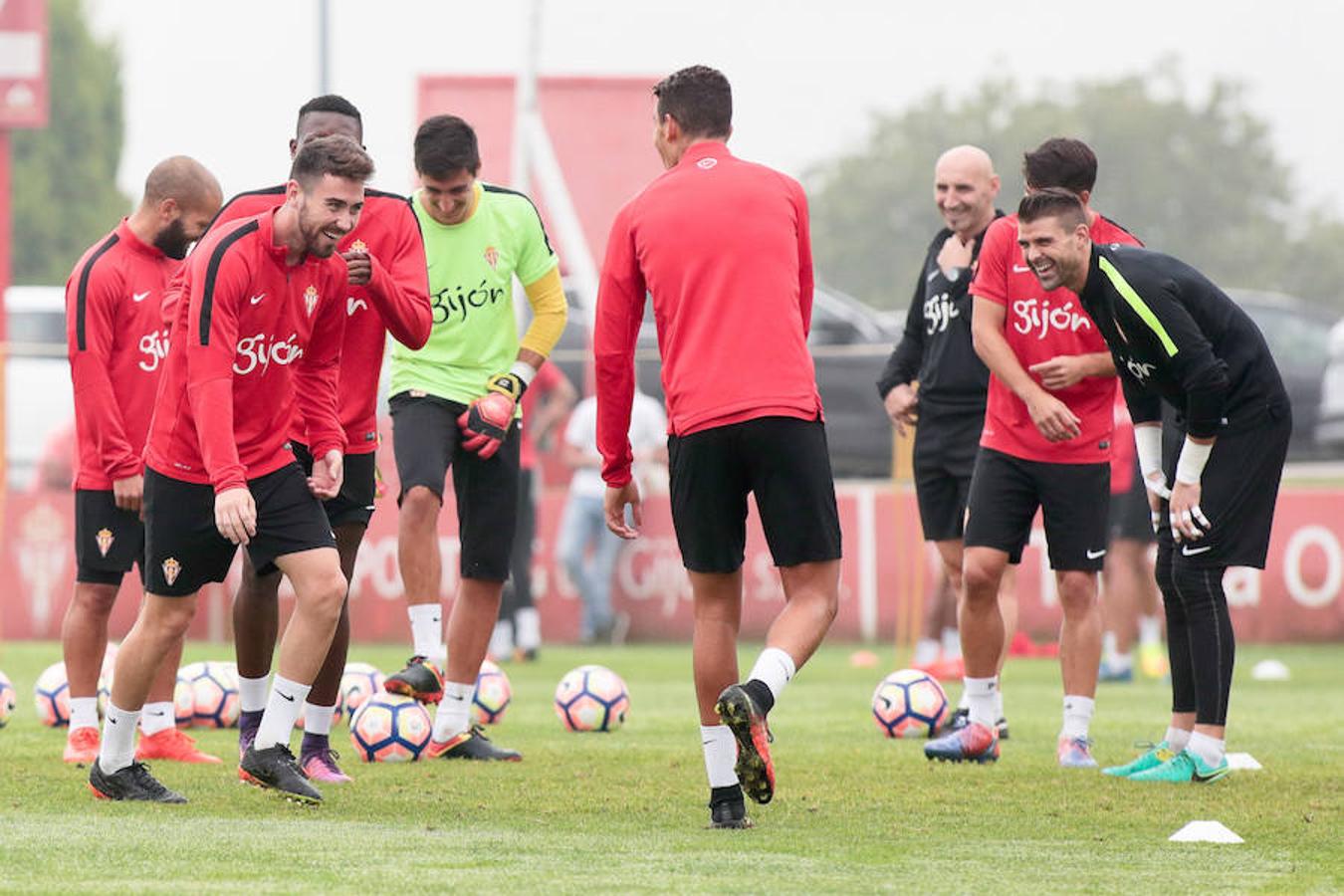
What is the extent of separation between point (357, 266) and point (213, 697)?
3.44m

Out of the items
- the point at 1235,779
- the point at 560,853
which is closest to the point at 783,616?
the point at 560,853

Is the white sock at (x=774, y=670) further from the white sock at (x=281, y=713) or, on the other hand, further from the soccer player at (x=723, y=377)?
the white sock at (x=281, y=713)

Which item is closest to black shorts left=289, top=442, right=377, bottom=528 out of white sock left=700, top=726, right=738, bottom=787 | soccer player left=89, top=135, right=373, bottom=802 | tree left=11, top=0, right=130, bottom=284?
soccer player left=89, top=135, right=373, bottom=802

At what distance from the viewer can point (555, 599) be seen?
59.1 feet

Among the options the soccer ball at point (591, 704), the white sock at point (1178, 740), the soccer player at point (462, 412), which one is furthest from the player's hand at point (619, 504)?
the soccer ball at point (591, 704)

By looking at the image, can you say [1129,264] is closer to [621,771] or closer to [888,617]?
[621,771]

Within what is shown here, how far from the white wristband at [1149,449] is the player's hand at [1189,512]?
364 mm

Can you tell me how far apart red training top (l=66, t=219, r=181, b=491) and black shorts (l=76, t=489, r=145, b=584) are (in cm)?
7

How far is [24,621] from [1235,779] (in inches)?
483

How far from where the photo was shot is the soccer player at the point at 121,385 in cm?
797

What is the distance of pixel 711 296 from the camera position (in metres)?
6.38

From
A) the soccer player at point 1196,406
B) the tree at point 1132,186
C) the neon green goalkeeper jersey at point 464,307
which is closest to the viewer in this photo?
the soccer player at point 1196,406

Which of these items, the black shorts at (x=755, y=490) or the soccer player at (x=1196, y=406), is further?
the soccer player at (x=1196, y=406)

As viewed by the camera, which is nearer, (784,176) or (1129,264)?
(784,176)
